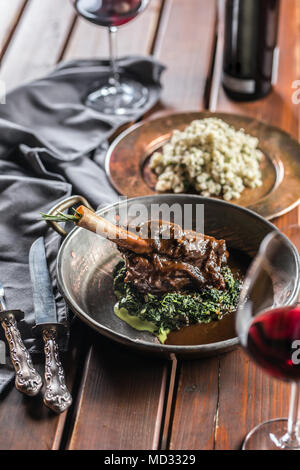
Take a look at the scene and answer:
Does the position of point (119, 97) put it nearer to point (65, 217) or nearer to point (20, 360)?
point (65, 217)

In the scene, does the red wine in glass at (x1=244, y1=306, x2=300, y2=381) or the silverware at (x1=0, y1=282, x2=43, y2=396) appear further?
the silverware at (x1=0, y1=282, x2=43, y2=396)

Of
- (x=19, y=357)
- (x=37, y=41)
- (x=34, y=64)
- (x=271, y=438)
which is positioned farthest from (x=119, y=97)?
(x=271, y=438)

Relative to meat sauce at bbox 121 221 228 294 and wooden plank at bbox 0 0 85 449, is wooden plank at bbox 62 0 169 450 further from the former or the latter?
meat sauce at bbox 121 221 228 294

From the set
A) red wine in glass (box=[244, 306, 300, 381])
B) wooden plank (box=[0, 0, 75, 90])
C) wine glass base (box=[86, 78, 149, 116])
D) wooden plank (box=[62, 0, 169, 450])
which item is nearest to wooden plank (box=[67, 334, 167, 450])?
wooden plank (box=[62, 0, 169, 450])

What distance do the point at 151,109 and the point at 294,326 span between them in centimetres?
136

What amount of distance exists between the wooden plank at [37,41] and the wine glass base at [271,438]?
5.45 ft

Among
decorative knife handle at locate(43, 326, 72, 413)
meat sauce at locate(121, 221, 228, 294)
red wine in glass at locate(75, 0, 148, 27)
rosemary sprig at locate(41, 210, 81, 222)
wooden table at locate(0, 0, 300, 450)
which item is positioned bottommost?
wooden table at locate(0, 0, 300, 450)

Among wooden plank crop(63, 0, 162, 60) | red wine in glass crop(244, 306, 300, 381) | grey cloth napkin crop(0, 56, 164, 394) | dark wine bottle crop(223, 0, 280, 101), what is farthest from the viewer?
wooden plank crop(63, 0, 162, 60)

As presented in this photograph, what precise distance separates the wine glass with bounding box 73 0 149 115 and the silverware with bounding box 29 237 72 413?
0.79 meters

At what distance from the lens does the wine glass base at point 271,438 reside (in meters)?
1.21

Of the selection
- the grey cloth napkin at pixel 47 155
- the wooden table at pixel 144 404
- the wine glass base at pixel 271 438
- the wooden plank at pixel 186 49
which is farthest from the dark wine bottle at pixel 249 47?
the wine glass base at pixel 271 438

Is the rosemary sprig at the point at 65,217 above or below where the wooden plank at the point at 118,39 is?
above

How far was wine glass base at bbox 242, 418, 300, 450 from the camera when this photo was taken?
1215 mm

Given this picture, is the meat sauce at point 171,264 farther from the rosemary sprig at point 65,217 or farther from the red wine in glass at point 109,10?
the red wine in glass at point 109,10
